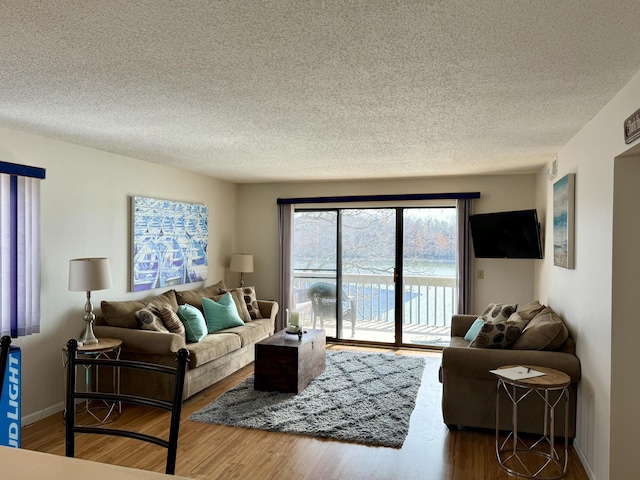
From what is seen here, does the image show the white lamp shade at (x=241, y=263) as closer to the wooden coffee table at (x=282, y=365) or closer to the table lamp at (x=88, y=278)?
the wooden coffee table at (x=282, y=365)

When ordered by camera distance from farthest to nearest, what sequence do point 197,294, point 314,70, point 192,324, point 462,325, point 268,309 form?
point 268,309 < point 197,294 < point 462,325 < point 192,324 < point 314,70

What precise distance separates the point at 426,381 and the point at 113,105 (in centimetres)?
402

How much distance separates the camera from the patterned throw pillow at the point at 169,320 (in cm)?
459

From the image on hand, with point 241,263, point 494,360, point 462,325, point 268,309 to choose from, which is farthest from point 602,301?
point 241,263

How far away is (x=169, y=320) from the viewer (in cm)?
460

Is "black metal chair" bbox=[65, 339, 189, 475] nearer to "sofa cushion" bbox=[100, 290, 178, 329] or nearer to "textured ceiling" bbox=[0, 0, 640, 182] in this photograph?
"textured ceiling" bbox=[0, 0, 640, 182]

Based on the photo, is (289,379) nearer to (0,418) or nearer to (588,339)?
(0,418)

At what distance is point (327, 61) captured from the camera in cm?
224

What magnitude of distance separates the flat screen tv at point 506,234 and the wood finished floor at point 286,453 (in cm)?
230

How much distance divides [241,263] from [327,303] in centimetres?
144

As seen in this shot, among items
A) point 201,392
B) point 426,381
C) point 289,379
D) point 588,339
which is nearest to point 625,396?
point 588,339

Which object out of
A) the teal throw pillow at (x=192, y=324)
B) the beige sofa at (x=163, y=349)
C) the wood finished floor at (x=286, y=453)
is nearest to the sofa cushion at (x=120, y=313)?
the beige sofa at (x=163, y=349)

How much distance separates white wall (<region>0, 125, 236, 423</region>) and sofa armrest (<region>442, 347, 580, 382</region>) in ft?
11.1

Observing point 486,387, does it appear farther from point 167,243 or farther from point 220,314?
point 167,243
